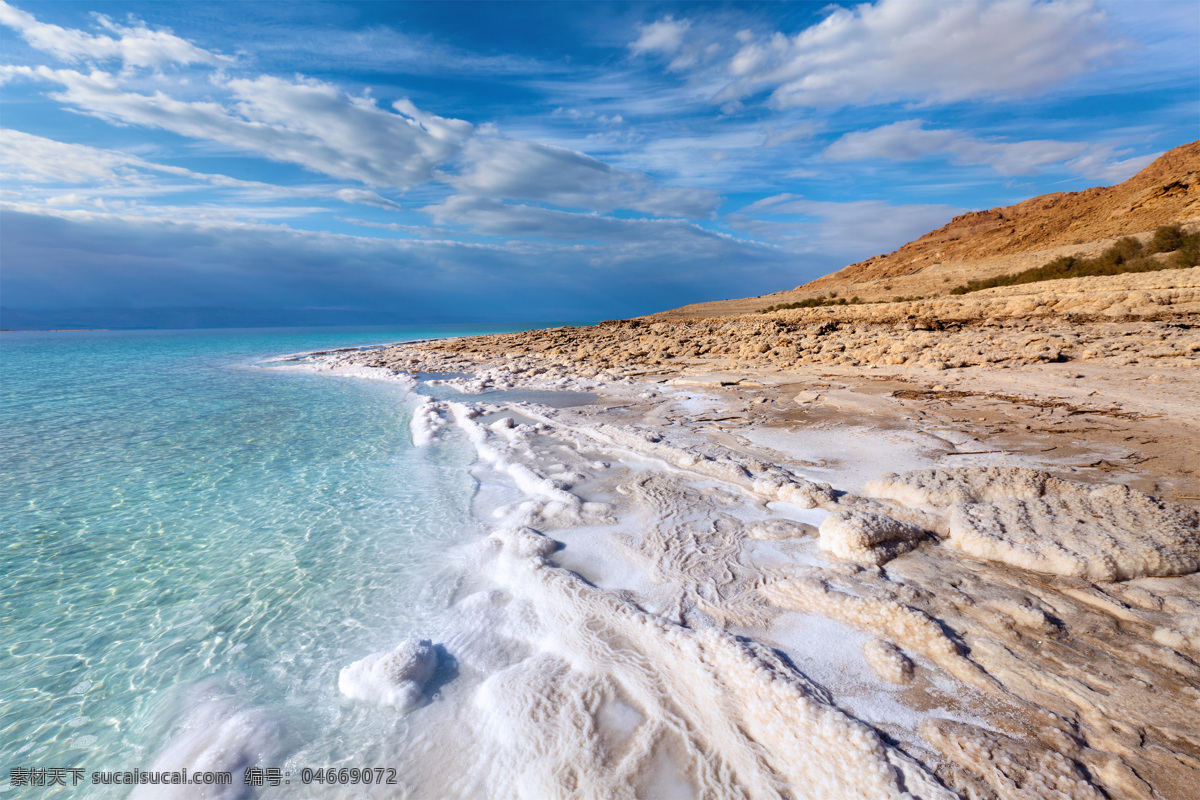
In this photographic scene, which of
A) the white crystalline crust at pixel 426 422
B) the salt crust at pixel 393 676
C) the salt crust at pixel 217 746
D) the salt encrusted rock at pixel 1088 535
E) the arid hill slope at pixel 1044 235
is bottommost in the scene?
the salt crust at pixel 217 746

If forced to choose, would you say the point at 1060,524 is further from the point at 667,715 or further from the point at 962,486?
the point at 667,715

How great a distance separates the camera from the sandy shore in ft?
6.80

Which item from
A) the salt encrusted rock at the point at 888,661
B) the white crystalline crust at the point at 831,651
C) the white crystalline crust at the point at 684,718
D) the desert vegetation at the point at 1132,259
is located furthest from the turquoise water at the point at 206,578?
the desert vegetation at the point at 1132,259

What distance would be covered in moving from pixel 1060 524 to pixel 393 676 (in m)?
4.84

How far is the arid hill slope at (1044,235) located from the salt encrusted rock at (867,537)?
89.0 feet

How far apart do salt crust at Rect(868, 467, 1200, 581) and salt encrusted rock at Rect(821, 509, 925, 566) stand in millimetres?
371

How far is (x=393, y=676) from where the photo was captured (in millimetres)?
2779

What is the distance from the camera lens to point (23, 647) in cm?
328

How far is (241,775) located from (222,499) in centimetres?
463

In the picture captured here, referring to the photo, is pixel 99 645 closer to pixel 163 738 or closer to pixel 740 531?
pixel 163 738

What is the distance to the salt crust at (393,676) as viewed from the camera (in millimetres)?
2707

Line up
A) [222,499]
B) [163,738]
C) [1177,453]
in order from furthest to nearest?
[222,499] → [1177,453] → [163,738]

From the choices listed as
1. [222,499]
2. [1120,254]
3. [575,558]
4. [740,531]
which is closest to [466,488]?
[575,558]

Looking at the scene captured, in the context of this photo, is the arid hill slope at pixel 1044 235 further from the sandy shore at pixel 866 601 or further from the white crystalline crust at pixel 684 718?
the white crystalline crust at pixel 684 718
